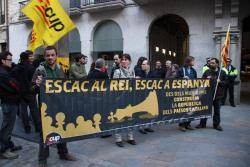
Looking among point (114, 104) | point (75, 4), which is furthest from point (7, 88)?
point (75, 4)

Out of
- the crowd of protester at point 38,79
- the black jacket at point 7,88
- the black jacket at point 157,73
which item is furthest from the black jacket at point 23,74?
the black jacket at point 157,73

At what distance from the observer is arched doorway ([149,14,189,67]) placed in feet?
53.6

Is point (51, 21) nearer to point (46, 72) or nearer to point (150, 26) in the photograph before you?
point (46, 72)

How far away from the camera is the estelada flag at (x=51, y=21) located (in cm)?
592

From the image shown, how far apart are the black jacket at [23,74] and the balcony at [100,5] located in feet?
30.3

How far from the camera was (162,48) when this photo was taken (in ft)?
59.7

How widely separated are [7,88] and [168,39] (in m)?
15.7

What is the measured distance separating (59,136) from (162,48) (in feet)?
46.4

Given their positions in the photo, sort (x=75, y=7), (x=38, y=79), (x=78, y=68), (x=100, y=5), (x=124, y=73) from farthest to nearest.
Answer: (x=75, y=7) → (x=100, y=5) → (x=78, y=68) → (x=124, y=73) → (x=38, y=79)

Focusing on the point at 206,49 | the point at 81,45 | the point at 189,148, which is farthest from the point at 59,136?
the point at 81,45

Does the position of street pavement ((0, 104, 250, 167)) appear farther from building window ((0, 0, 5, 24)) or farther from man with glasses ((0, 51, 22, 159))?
building window ((0, 0, 5, 24))

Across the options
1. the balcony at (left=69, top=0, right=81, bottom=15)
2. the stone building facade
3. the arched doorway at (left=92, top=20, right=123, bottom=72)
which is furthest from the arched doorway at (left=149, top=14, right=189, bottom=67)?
the balcony at (left=69, top=0, right=81, bottom=15)

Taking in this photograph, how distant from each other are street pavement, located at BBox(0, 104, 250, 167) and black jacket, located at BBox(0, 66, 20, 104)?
1064mm

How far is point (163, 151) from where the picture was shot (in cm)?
578
